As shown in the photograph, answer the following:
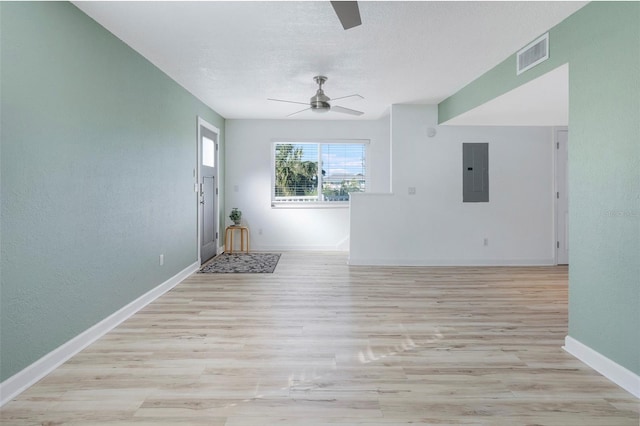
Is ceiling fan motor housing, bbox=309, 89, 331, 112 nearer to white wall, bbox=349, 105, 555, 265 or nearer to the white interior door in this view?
white wall, bbox=349, 105, 555, 265

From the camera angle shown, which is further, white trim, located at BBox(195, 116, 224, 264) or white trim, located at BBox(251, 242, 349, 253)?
white trim, located at BBox(251, 242, 349, 253)

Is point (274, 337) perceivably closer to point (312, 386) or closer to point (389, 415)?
point (312, 386)

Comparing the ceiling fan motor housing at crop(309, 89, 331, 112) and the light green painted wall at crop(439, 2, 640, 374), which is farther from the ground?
the ceiling fan motor housing at crop(309, 89, 331, 112)

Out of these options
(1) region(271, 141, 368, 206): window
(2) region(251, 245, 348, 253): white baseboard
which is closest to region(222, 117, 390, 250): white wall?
(2) region(251, 245, 348, 253): white baseboard

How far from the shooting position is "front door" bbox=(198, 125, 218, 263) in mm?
5426

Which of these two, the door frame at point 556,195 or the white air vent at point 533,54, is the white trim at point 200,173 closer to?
the white air vent at point 533,54

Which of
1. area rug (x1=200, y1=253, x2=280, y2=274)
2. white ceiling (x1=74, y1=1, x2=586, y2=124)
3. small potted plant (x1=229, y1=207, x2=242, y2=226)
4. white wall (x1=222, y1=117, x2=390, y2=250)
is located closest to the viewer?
white ceiling (x1=74, y1=1, x2=586, y2=124)

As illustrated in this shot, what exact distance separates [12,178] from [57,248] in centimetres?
55

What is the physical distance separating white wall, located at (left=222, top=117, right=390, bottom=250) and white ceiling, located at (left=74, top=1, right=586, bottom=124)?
2.09 metres

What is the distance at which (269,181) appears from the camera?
681cm

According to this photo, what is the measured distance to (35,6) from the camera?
7.00 ft

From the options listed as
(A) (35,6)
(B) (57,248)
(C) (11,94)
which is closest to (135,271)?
(B) (57,248)

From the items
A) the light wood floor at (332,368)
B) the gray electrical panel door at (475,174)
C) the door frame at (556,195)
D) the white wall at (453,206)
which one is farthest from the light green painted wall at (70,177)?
the door frame at (556,195)

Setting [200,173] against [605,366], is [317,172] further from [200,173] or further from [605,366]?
[605,366]
